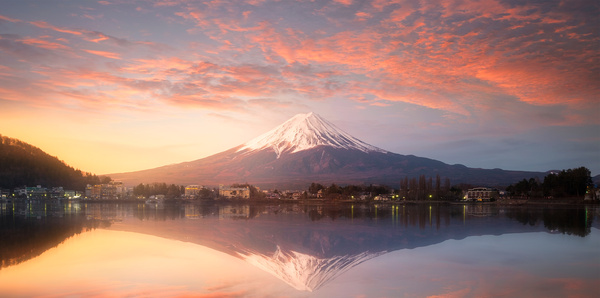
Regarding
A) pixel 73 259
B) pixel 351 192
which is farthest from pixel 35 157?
pixel 73 259

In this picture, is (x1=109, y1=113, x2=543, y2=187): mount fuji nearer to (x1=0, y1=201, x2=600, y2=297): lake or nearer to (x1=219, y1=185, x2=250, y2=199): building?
(x1=219, y1=185, x2=250, y2=199): building

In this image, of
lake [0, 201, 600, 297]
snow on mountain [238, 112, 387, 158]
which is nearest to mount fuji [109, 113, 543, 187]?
A: snow on mountain [238, 112, 387, 158]

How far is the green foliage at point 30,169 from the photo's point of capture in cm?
11807

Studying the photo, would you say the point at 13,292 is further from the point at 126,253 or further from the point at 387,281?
the point at 387,281

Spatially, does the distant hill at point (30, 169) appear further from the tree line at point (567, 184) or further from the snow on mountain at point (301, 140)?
the tree line at point (567, 184)

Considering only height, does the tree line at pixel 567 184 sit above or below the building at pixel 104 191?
above

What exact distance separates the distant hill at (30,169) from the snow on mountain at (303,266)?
4789 inches

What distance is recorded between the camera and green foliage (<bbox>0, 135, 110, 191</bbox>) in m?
118

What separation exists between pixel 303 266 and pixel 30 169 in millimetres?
129545

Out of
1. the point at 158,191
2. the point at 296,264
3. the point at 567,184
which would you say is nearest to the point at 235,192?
the point at 158,191

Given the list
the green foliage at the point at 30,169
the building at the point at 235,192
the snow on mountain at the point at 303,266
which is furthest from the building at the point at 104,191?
the snow on mountain at the point at 303,266

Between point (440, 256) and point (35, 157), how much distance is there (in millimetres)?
135487

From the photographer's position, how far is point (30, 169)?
12338cm

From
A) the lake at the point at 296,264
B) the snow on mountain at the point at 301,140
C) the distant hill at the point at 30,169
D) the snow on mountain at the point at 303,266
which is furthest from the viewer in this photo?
the snow on mountain at the point at 301,140
